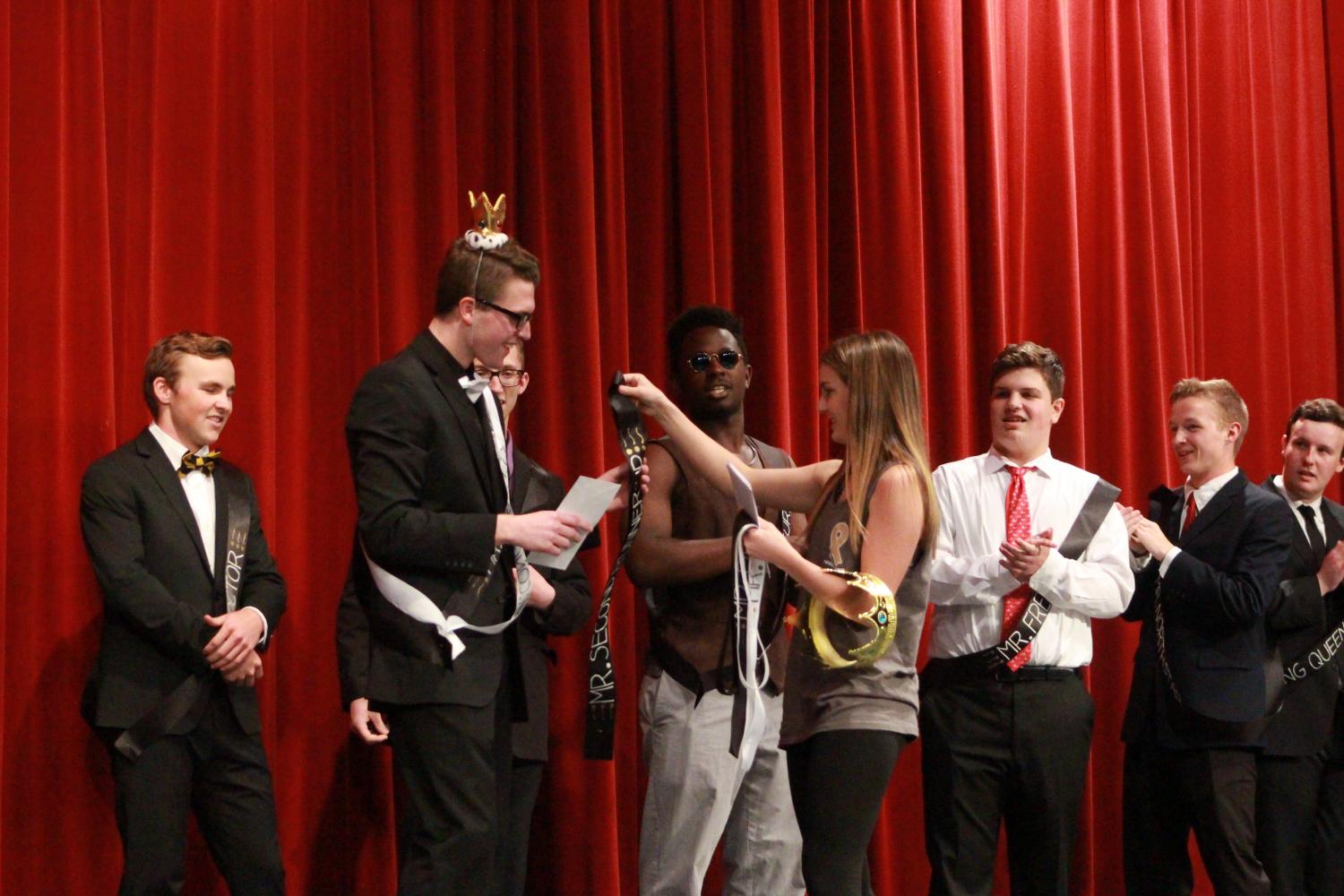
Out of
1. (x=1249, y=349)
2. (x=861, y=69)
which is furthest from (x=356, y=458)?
(x=1249, y=349)

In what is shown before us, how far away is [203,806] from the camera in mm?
3619

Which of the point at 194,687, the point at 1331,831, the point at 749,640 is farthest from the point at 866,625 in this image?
the point at 1331,831

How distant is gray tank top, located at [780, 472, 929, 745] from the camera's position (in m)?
2.93

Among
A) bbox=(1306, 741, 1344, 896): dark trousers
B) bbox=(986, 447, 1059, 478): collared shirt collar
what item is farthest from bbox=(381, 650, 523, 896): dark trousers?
bbox=(1306, 741, 1344, 896): dark trousers

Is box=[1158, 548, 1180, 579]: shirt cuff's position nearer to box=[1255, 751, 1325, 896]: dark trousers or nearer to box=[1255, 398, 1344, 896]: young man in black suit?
box=[1255, 398, 1344, 896]: young man in black suit

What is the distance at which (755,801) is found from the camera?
3691 millimetres

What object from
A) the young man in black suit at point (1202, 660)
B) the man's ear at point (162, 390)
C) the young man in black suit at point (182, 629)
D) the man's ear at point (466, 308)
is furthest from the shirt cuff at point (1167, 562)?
the man's ear at point (162, 390)

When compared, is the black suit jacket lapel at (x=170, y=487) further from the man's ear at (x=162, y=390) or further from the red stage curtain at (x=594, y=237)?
the red stage curtain at (x=594, y=237)

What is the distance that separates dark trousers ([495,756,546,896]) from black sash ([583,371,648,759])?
0.24 m

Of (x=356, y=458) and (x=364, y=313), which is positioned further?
(x=364, y=313)

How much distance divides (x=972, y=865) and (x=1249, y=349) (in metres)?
3.00

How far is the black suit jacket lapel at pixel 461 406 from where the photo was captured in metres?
2.92

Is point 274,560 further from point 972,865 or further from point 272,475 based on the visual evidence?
point 972,865

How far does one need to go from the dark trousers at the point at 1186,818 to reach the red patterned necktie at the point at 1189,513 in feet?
2.11
